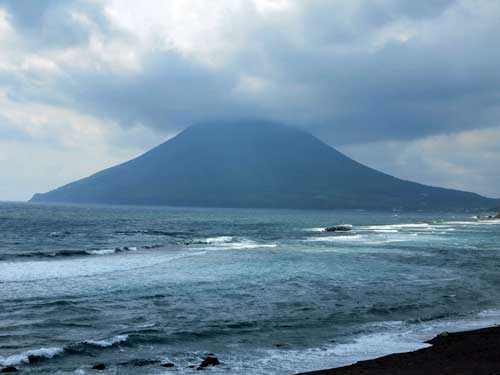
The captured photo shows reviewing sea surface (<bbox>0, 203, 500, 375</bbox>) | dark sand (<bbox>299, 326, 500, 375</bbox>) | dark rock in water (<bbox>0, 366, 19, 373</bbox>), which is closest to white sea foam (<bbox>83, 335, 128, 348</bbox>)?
sea surface (<bbox>0, 203, 500, 375</bbox>)

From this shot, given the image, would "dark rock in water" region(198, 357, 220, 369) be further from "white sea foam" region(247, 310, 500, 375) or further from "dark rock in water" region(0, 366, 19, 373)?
"dark rock in water" region(0, 366, 19, 373)

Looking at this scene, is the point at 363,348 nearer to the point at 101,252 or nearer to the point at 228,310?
the point at 228,310

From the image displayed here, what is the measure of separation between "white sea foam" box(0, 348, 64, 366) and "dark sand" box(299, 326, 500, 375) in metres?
6.64

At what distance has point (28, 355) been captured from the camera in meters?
13.1

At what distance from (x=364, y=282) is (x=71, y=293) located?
14257mm

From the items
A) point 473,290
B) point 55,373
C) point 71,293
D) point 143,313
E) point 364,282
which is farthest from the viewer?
point 364,282

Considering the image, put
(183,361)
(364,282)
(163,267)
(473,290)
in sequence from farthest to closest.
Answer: (163,267) < (364,282) < (473,290) < (183,361)

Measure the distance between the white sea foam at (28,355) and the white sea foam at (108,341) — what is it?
2.84 feet

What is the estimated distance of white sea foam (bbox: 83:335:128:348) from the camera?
1423cm

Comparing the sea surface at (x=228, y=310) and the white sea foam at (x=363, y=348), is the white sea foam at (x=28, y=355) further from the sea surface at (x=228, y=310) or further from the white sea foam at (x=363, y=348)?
the white sea foam at (x=363, y=348)

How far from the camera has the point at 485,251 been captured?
45656 millimetres

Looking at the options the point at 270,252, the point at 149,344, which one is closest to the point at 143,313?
the point at 149,344

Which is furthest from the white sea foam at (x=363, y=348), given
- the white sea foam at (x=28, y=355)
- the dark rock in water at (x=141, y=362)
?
the white sea foam at (x=28, y=355)

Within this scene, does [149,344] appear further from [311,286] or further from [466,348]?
[311,286]
